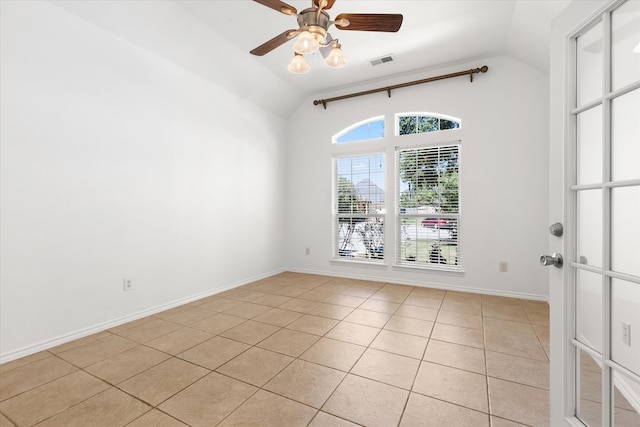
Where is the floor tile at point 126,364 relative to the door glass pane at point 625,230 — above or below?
below

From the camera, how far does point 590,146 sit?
3.53 feet

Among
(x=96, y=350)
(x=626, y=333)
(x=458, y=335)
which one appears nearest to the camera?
(x=626, y=333)

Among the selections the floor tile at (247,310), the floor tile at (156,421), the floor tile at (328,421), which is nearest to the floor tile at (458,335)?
the floor tile at (328,421)

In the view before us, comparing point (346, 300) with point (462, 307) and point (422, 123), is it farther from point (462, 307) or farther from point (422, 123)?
point (422, 123)

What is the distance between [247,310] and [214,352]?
3.08 ft

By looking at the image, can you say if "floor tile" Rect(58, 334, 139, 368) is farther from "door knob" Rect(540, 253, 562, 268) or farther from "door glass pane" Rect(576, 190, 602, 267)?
"door glass pane" Rect(576, 190, 602, 267)

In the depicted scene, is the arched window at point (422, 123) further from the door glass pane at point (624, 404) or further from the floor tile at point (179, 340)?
the floor tile at point (179, 340)

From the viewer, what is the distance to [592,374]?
3.45ft

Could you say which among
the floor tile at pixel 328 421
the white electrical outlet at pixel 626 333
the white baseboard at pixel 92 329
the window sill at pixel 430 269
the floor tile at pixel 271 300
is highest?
the white electrical outlet at pixel 626 333

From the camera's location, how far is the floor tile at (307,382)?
1.68m

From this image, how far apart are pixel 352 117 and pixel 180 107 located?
2.51 m

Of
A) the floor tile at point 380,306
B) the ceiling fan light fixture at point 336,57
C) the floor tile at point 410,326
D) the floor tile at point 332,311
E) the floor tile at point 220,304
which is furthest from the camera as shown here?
the floor tile at point 220,304

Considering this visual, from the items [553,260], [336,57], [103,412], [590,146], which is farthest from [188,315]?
[590,146]

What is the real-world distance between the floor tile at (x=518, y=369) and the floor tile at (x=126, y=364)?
94.9 inches
